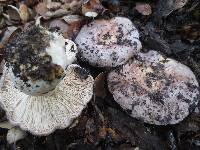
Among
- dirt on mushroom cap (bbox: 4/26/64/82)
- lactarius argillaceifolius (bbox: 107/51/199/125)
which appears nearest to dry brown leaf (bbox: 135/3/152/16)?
lactarius argillaceifolius (bbox: 107/51/199/125)


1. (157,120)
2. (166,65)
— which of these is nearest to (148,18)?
(166,65)

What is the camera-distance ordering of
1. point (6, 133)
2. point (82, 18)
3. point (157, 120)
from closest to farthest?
point (157, 120), point (6, 133), point (82, 18)

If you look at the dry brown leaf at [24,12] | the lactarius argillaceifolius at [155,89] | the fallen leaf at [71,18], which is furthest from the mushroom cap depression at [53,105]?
the dry brown leaf at [24,12]

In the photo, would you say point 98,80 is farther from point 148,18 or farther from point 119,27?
point 148,18

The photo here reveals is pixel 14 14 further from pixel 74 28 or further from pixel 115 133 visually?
pixel 115 133

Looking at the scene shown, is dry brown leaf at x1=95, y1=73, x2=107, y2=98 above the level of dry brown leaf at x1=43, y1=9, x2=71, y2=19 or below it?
below

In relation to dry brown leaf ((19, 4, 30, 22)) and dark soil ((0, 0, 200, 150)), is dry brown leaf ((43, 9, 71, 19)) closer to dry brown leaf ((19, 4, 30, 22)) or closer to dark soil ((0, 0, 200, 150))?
dry brown leaf ((19, 4, 30, 22))

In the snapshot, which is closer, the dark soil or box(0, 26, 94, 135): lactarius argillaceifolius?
box(0, 26, 94, 135): lactarius argillaceifolius
